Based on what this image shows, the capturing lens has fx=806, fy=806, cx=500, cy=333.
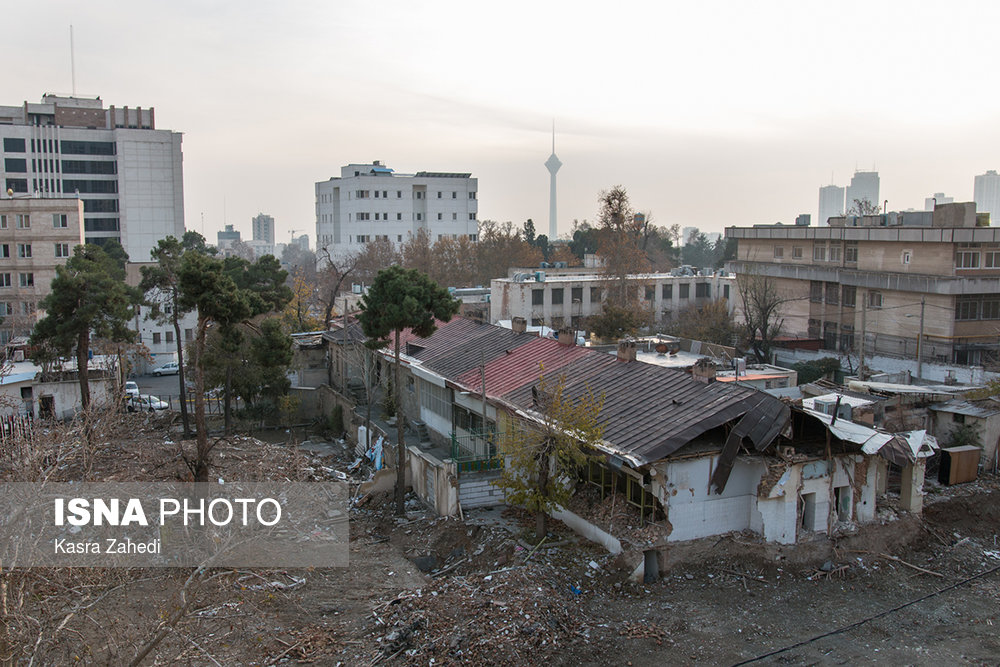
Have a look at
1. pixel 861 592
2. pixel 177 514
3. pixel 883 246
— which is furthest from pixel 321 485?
pixel 883 246

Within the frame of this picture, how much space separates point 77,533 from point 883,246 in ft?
135

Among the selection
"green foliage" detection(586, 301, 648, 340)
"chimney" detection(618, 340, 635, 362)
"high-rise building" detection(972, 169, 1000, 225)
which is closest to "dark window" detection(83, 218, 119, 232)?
"green foliage" detection(586, 301, 648, 340)

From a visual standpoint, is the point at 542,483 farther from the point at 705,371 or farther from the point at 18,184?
the point at 18,184

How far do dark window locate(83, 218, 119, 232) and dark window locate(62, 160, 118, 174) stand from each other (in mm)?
4885

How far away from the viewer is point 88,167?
82062 millimetres

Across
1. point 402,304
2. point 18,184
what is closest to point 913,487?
point 402,304

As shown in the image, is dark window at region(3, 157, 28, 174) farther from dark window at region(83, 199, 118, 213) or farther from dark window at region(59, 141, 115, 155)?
dark window at region(83, 199, 118, 213)

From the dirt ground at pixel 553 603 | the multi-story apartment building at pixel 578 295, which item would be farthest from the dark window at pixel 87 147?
the dirt ground at pixel 553 603

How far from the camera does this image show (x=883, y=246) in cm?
4428

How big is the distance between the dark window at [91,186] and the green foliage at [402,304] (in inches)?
2826

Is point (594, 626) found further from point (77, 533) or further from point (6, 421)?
point (6, 421)

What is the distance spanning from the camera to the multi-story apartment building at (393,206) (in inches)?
3809

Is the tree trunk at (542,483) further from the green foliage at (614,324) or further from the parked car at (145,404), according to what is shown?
the parked car at (145,404)

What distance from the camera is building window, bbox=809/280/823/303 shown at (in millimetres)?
49375
